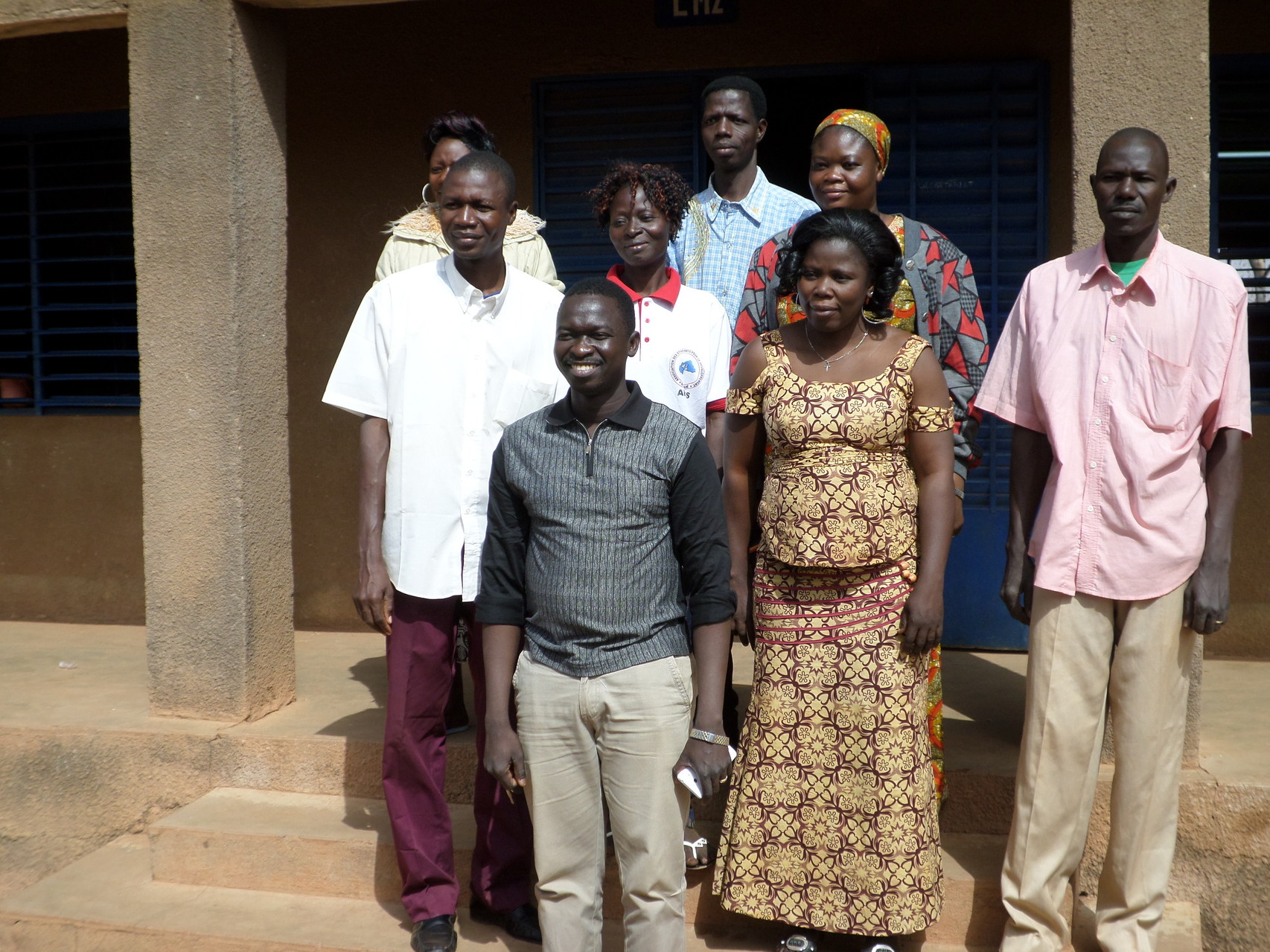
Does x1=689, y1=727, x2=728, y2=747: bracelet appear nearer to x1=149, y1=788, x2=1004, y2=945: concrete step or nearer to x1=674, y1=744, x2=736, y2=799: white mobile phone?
x1=674, y1=744, x2=736, y2=799: white mobile phone

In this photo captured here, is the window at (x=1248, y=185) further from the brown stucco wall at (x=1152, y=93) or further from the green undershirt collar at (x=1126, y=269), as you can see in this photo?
the green undershirt collar at (x=1126, y=269)

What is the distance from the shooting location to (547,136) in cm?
547

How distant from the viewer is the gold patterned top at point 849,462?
2.98 metres

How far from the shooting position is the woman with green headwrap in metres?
3.33

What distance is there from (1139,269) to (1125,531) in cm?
65

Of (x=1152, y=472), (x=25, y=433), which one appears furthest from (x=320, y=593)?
(x=1152, y=472)

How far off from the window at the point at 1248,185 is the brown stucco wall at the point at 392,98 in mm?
654

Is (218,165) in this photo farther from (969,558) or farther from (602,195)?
(969,558)

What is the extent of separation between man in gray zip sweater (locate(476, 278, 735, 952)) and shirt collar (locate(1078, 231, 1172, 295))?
3.63 feet

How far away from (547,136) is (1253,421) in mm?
3301

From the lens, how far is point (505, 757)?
110 inches

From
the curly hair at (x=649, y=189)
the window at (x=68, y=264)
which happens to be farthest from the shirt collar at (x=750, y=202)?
the window at (x=68, y=264)

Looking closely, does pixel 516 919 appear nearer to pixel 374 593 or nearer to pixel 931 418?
pixel 374 593

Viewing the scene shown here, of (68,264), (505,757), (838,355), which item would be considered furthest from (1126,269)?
(68,264)
